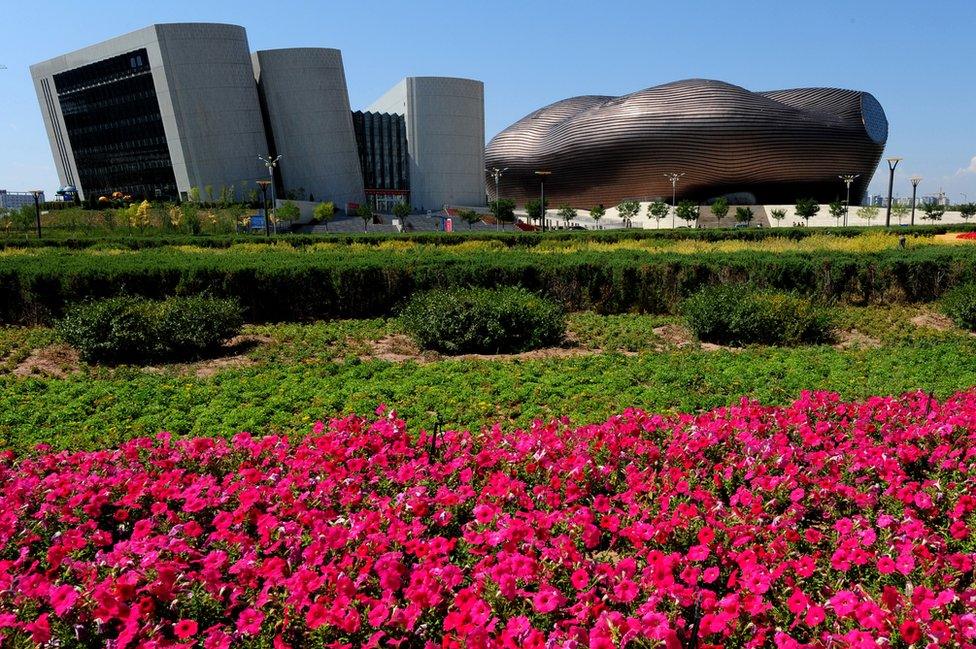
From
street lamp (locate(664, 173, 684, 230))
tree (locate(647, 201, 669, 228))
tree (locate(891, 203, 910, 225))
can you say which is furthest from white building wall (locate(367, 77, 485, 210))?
tree (locate(891, 203, 910, 225))

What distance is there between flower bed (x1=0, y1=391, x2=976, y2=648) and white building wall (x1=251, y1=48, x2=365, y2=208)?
6130 cm

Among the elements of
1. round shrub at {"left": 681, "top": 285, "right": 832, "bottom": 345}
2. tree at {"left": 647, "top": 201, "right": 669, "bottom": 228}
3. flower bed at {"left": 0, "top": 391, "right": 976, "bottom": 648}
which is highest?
flower bed at {"left": 0, "top": 391, "right": 976, "bottom": 648}

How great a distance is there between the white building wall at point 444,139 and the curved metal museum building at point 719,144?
847cm

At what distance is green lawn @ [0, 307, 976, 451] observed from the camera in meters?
5.80

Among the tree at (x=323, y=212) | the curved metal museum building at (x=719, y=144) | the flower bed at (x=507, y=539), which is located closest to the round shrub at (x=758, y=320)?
the flower bed at (x=507, y=539)

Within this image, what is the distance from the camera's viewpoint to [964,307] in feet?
33.7

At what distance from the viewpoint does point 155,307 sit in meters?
8.75

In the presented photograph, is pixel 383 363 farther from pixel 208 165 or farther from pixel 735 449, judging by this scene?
pixel 208 165

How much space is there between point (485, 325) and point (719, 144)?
5781 cm

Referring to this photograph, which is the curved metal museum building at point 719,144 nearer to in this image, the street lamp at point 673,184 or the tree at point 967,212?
the street lamp at point 673,184

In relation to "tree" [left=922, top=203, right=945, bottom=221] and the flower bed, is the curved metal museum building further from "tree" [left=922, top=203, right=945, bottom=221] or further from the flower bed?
the flower bed

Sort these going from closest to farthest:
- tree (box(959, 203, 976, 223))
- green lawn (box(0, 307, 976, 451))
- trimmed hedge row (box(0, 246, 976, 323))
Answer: green lawn (box(0, 307, 976, 451)), trimmed hedge row (box(0, 246, 976, 323)), tree (box(959, 203, 976, 223))

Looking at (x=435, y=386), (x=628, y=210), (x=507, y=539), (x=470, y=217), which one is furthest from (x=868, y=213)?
(x=507, y=539)

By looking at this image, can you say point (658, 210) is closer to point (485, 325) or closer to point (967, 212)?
point (967, 212)
